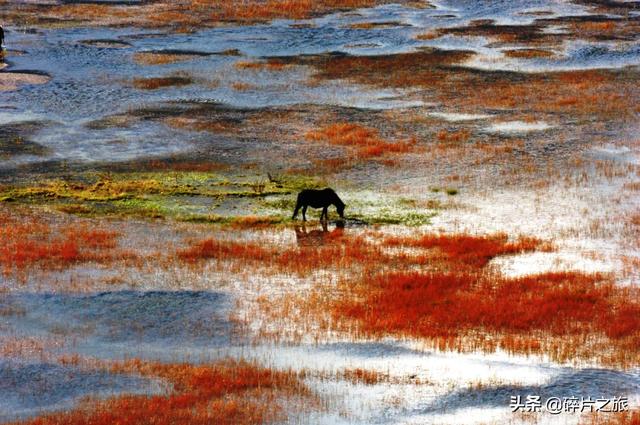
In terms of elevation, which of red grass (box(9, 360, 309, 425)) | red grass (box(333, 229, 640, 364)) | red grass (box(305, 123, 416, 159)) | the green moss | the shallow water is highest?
the shallow water

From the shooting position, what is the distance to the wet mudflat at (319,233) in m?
20.1

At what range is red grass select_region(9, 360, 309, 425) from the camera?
18641mm

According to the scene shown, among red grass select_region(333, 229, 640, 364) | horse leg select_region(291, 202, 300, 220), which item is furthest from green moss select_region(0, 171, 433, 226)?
red grass select_region(333, 229, 640, 364)

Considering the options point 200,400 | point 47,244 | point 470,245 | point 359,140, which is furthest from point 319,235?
point 359,140

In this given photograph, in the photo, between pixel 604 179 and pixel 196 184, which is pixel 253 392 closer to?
pixel 196 184

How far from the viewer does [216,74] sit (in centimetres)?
5538

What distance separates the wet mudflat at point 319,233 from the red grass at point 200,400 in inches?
2.2

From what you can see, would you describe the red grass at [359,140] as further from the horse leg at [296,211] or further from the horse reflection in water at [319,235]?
the horse reflection in water at [319,235]

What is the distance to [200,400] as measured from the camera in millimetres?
19359

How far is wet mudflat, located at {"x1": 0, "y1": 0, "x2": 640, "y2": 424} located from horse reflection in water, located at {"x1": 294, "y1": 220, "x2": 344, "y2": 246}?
123 mm

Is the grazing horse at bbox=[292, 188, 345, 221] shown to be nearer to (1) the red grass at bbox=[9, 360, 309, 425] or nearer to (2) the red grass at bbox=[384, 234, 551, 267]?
(2) the red grass at bbox=[384, 234, 551, 267]

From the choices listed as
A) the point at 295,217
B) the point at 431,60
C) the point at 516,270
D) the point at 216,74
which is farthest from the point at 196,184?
the point at 431,60

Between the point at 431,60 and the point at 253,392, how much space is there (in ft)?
134

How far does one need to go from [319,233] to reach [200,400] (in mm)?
11391
